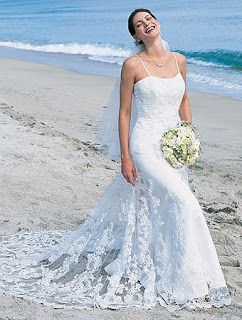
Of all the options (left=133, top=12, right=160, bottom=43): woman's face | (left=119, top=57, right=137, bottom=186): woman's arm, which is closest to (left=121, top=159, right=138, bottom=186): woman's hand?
(left=119, top=57, right=137, bottom=186): woman's arm

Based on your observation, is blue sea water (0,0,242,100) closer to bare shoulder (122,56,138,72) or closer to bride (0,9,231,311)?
bride (0,9,231,311)

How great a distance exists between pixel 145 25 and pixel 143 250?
1729mm

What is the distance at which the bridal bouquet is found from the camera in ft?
12.9

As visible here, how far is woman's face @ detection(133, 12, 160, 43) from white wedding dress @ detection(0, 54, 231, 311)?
1.14 ft

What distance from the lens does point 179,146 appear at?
393cm

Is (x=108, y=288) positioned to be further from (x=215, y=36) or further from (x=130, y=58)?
(x=215, y=36)

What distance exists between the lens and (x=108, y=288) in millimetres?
3977

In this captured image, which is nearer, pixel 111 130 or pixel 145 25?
pixel 145 25

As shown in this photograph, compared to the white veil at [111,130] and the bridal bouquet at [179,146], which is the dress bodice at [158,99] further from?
the white veil at [111,130]

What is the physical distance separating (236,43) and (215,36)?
11.9 feet

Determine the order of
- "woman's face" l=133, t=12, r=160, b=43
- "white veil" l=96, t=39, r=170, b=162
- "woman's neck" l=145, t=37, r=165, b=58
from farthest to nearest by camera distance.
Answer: "white veil" l=96, t=39, r=170, b=162
"woman's neck" l=145, t=37, r=165, b=58
"woman's face" l=133, t=12, r=160, b=43

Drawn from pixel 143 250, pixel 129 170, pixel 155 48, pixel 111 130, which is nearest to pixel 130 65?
pixel 155 48

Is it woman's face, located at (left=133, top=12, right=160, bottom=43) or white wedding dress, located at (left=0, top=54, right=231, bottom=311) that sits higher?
woman's face, located at (left=133, top=12, right=160, bottom=43)

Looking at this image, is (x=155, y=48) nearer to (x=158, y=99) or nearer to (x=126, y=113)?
(x=158, y=99)
